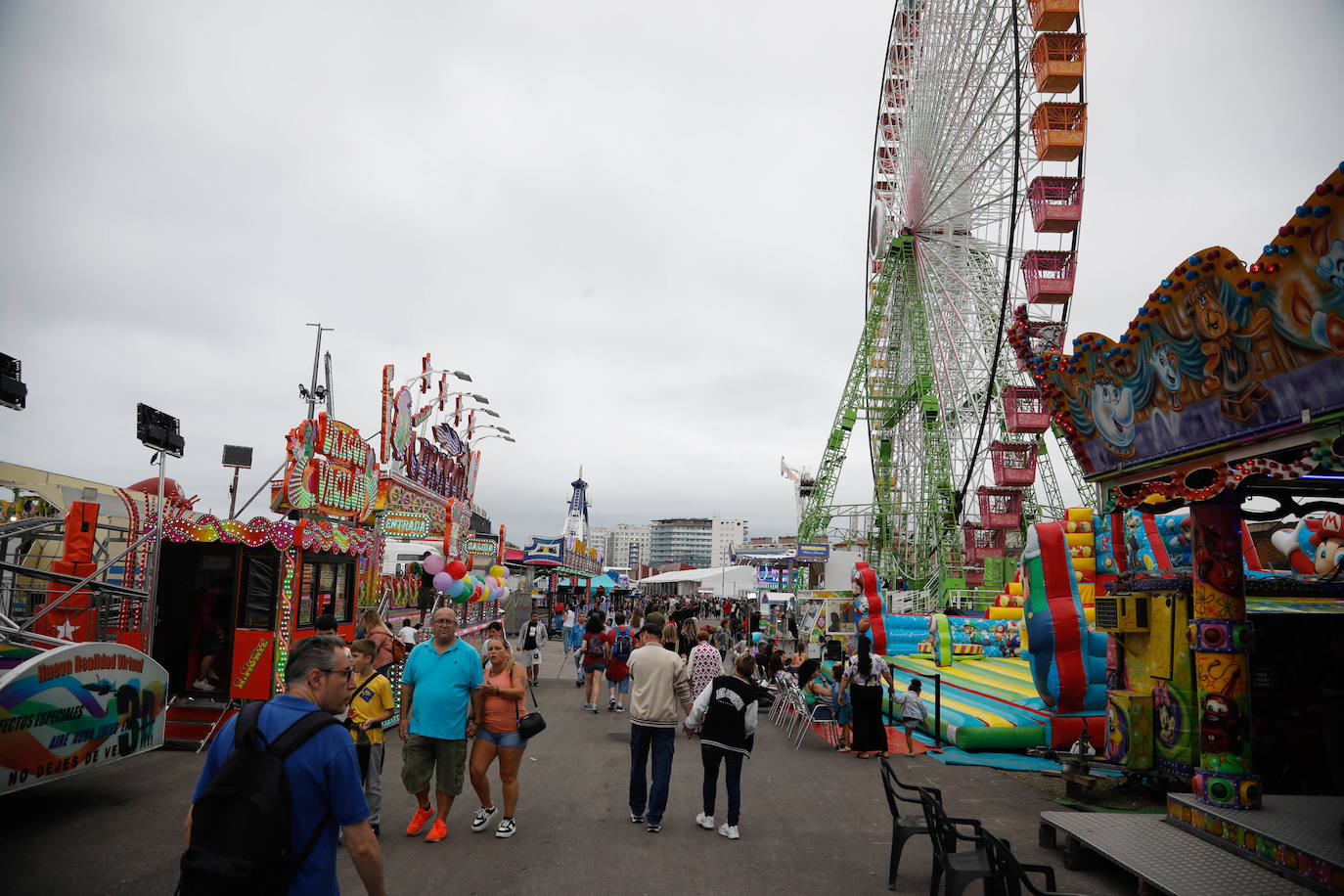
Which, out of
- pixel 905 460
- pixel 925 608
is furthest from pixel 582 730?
pixel 905 460

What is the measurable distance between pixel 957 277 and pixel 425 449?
14840 millimetres

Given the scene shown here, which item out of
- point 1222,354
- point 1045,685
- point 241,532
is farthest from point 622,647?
point 1222,354

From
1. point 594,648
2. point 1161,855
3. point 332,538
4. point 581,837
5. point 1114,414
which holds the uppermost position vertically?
point 1114,414

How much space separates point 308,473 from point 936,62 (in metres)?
19.7

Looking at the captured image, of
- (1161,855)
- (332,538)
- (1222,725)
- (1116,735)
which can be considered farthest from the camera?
(332,538)

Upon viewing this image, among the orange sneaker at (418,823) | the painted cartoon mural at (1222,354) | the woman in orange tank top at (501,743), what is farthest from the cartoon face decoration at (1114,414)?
the orange sneaker at (418,823)

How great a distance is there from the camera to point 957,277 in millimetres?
22250

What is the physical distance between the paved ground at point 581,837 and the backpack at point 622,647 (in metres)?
3.69

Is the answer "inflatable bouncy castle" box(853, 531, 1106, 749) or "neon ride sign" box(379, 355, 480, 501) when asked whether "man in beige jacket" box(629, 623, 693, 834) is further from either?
"neon ride sign" box(379, 355, 480, 501)

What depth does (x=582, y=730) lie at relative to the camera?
9.97 m

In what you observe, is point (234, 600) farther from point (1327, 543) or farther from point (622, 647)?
point (1327, 543)

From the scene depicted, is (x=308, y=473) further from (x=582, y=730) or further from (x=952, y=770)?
(x=952, y=770)

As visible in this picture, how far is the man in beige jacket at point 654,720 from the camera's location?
5.72 metres

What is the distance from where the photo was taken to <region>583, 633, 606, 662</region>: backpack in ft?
38.8
